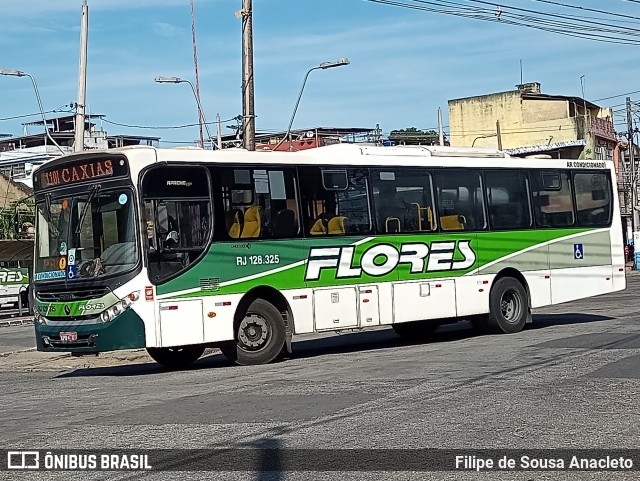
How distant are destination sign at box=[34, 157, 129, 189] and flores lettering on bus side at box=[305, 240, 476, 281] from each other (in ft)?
11.7

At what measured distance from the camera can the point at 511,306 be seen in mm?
19859

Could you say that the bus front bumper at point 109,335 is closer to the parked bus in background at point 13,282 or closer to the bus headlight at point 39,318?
the bus headlight at point 39,318

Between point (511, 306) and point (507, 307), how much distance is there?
15 centimetres

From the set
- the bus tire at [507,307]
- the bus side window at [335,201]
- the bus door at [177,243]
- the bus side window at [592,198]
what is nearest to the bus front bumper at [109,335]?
the bus door at [177,243]

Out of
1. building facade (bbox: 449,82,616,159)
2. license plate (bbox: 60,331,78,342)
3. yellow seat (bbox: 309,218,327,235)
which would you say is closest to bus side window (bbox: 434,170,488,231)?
yellow seat (bbox: 309,218,327,235)

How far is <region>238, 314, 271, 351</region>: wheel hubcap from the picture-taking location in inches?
611

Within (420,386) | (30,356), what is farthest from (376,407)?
(30,356)

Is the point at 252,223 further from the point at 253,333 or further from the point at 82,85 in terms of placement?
the point at 82,85

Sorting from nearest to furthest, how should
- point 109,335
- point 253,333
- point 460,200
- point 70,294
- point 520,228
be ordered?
point 109,335 < point 70,294 < point 253,333 < point 460,200 < point 520,228

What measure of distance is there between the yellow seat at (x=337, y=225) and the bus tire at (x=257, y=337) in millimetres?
1824

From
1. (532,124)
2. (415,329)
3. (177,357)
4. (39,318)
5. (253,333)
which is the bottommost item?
(415,329)

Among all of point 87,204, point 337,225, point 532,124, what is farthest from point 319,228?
point 532,124

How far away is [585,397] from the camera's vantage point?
1051cm

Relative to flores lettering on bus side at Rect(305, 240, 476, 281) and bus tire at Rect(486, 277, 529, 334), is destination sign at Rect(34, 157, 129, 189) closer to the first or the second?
flores lettering on bus side at Rect(305, 240, 476, 281)
